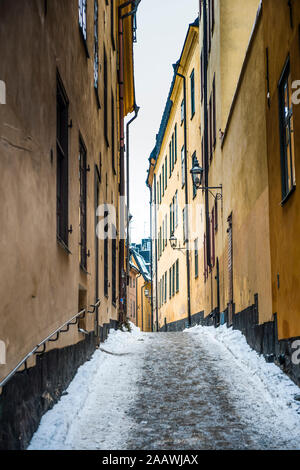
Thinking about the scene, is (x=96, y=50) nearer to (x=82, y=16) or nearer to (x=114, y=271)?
(x=82, y=16)

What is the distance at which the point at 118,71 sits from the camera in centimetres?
2084

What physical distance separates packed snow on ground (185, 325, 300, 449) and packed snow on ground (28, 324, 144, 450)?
52.3 inches

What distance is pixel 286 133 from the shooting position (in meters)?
8.02

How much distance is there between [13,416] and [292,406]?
3.23 m

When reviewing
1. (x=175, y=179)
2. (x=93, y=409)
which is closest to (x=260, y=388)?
(x=93, y=409)

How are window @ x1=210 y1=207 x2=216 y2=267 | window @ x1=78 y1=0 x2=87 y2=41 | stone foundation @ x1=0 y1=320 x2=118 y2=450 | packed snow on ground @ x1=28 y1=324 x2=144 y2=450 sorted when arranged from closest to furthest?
stone foundation @ x1=0 y1=320 x2=118 y2=450, packed snow on ground @ x1=28 y1=324 x2=144 y2=450, window @ x1=78 y1=0 x2=87 y2=41, window @ x1=210 y1=207 x2=216 y2=267

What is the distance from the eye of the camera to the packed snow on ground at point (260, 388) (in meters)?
6.34

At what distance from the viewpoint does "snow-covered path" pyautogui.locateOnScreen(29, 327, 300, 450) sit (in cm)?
581

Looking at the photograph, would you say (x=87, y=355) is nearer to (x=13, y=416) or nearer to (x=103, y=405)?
(x=103, y=405)

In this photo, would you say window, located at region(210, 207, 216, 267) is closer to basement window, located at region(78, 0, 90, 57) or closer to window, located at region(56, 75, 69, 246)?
basement window, located at region(78, 0, 90, 57)

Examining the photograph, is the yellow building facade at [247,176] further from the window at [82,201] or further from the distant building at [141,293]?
the distant building at [141,293]

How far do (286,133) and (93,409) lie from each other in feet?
13.3

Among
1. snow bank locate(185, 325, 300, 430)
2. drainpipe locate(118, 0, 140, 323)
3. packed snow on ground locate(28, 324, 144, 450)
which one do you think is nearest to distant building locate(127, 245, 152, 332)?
drainpipe locate(118, 0, 140, 323)
